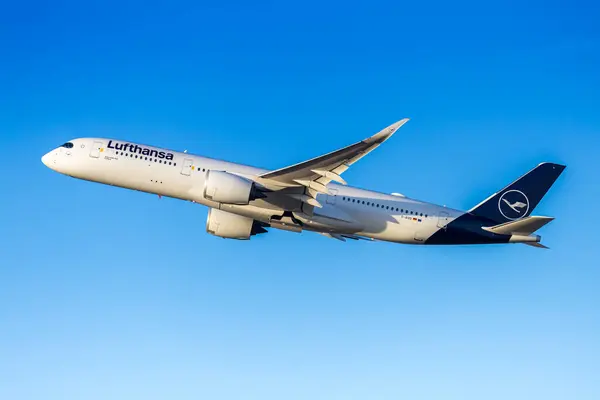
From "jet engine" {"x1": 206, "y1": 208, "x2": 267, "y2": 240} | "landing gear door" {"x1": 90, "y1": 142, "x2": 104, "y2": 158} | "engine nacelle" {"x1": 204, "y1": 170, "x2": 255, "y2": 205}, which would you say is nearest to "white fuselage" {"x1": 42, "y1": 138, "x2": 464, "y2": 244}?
"landing gear door" {"x1": 90, "y1": 142, "x2": 104, "y2": 158}

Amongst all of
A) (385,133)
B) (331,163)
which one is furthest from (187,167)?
(385,133)

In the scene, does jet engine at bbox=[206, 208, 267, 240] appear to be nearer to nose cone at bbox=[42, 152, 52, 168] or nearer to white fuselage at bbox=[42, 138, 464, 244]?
white fuselage at bbox=[42, 138, 464, 244]

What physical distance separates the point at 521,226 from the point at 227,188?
1738 cm

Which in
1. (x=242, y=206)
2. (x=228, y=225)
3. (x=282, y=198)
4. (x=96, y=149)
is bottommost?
(x=228, y=225)

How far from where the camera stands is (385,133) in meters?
41.9

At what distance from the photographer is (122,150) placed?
49.2 meters

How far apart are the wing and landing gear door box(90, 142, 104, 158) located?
10036 mm

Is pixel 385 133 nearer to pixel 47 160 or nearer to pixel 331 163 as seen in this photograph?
pixel 331 163

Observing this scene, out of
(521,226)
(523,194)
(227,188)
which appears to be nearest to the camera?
(227,188)

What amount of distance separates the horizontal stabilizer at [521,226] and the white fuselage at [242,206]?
2780mm

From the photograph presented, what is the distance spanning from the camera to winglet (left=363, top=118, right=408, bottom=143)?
1624 inches

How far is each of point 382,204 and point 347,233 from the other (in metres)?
2.74

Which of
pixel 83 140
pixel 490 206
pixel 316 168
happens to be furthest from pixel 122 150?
pixel 490 206

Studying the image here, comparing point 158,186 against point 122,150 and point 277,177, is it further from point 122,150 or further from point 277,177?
point 277,177
